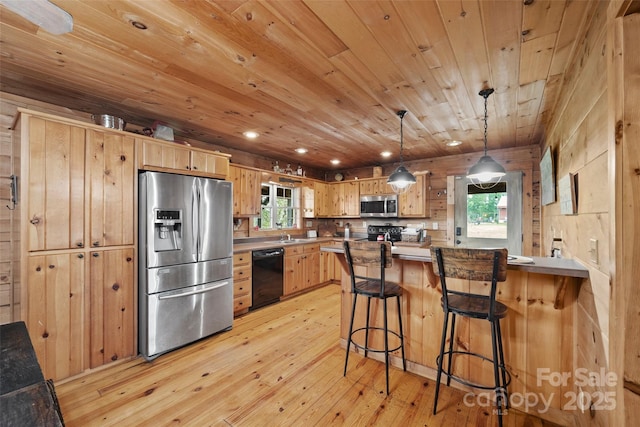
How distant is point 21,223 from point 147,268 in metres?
0.95

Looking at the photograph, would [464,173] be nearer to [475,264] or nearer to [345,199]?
[345,199]

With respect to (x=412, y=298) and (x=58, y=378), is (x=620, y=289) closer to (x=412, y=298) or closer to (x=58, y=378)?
(x=412, y=298)

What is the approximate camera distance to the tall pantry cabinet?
2.08 m

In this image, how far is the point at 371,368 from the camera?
2.41 meters

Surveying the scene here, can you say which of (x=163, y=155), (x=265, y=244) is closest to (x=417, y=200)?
(x=265, y=244)

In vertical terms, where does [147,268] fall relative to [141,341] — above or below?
above

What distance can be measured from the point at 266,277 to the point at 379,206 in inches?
103

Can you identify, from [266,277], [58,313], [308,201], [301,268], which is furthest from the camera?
[308,201]

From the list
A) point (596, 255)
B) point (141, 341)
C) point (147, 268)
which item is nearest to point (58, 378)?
point (141, 341)

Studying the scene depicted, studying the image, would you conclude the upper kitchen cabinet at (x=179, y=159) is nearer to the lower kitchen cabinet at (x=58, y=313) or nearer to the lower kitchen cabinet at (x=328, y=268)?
the lower kitchen cabinet at (x=58, y=313)

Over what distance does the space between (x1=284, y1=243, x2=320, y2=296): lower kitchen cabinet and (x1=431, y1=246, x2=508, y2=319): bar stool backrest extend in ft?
10.0

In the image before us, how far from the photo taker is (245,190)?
423 cm

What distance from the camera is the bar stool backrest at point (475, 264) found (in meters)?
1.59

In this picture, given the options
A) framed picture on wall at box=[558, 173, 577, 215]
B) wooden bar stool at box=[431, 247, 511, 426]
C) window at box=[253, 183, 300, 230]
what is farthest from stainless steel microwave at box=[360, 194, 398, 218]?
wooden bar stool at box=[431, 247, 511, 426]
